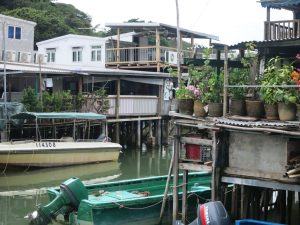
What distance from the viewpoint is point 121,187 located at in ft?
44.5

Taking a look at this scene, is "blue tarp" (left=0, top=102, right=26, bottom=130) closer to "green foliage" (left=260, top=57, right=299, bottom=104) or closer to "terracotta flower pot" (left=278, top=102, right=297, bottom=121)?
"green foliage" (left=260, top=57, right=299, bottom=104)

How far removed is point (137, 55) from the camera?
33656 mm

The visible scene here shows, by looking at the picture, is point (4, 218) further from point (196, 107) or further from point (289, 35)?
point (289, 35)

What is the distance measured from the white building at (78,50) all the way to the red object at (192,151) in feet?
80.6

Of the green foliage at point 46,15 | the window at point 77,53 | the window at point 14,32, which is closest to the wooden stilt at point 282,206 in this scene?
the window at point 14,32

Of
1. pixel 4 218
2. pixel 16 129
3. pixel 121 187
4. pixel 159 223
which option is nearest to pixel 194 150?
pixel 159 223

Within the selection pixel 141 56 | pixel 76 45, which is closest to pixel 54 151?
pixel 141 56

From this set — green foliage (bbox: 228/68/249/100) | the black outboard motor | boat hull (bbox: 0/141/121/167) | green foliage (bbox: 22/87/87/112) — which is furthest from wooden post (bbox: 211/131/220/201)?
green foliage (bbox: 22/87/87/112)

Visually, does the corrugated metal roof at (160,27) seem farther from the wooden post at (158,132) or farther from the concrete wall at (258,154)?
the concrete wall at (258,154)

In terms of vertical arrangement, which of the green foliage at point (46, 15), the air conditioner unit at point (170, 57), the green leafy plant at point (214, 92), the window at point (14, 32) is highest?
the green foliage at point (46, 15)

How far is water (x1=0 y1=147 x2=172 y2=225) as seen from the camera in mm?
14883

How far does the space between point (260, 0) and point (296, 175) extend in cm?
855

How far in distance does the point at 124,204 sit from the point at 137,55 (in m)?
22.8

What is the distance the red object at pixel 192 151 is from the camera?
1055 centimetres
